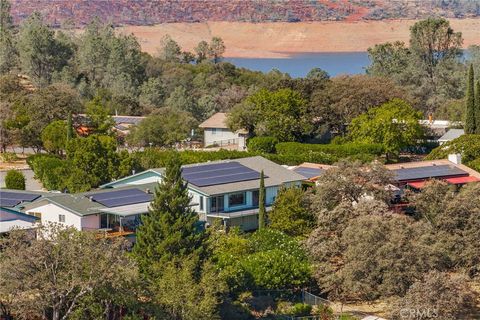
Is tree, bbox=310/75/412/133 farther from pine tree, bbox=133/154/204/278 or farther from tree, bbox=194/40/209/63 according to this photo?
tree, bbox=194/40/209/63

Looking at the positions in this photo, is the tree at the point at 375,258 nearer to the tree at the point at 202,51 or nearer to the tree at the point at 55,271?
the tree at the point at 55,271

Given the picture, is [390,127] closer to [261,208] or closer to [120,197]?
[261,208]

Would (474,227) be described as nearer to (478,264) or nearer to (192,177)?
(478,264)

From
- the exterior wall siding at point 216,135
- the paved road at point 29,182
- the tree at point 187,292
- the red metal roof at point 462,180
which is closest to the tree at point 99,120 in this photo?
the paved road at point 29,182

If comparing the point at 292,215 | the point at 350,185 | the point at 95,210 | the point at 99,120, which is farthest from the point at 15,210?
the point at 99,120

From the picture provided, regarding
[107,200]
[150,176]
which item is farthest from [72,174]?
[107,200]

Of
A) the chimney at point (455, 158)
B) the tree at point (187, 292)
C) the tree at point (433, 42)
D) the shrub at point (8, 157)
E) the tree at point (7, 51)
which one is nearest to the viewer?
the tree at point (187, 292)
